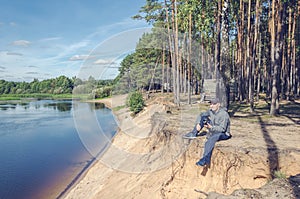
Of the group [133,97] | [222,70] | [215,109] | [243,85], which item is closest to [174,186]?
[215,109]

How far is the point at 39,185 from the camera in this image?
15273 millimetres

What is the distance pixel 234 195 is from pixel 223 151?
5.73 feet

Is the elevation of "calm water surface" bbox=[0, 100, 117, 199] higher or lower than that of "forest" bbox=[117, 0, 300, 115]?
lower

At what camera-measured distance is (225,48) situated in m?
16.2

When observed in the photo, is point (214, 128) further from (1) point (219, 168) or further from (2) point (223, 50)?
(2) point (223, 50)

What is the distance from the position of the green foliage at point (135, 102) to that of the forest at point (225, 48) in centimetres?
104

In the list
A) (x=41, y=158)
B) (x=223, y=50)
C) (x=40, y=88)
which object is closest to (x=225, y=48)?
(x=223, y=50)

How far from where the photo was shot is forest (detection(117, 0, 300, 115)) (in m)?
14.9

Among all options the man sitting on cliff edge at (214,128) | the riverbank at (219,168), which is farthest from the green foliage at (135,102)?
the man sitting on cliff edge at (214,128)

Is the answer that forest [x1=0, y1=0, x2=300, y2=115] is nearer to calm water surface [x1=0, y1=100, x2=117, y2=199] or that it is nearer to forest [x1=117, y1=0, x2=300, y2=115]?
forest [x1=117, y1=0, x2=300, y2=115]

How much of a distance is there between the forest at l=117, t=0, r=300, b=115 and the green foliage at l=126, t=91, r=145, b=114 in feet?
3.42

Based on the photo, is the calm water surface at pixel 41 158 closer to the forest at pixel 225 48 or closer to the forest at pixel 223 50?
the forest at pixel 223 50

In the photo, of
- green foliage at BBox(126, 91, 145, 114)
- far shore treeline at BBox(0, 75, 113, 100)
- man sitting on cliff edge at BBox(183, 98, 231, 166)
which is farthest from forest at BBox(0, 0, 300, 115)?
far shore treeline at BBox(0, 75, 113, 100)

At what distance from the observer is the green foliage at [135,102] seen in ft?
93.9
